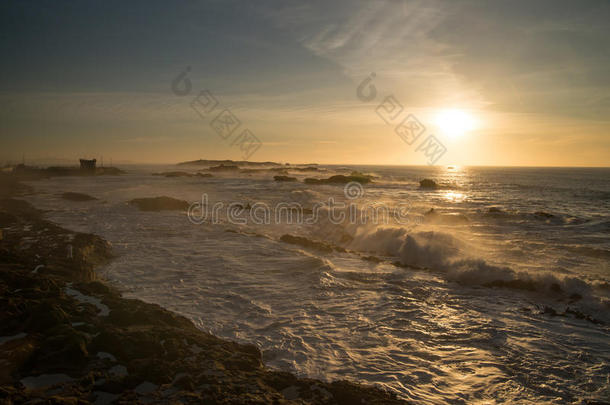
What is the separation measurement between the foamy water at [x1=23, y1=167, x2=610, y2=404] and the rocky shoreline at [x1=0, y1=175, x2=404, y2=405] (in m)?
0.49

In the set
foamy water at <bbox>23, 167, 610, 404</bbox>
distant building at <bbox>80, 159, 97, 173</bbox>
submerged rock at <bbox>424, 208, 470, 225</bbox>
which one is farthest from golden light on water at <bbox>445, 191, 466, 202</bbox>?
distant building at <bbox>80, 159, 97, 173</bbox>

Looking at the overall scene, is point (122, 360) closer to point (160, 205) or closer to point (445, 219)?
point (445, 219)

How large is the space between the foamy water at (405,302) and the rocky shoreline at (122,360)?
0.49 m

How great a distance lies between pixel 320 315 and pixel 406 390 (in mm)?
2401

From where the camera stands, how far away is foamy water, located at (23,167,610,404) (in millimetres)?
4625

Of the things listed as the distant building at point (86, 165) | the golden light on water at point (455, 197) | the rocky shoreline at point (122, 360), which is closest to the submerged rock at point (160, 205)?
the rocky shoreline at point (122, 360)

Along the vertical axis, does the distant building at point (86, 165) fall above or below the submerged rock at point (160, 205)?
above

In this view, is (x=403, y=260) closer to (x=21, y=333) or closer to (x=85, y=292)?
(x=85, y=292)

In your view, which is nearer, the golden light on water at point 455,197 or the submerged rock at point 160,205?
the submerged rock at point 160,205

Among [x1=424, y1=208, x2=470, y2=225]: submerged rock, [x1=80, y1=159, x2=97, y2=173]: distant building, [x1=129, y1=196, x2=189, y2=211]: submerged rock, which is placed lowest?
[x1=424, y1=208, x2=470, y2=225]: submerged rock

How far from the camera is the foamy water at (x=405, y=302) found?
15.2 ft

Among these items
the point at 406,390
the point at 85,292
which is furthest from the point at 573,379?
the point at 85,292

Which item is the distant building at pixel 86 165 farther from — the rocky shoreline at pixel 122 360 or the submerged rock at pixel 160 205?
the rocky shoreline at pixel 122 360

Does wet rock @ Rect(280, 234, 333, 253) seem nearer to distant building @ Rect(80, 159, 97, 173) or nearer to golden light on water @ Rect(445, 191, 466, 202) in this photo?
golden light on water @ Rect(445, 191, 466, 202)
